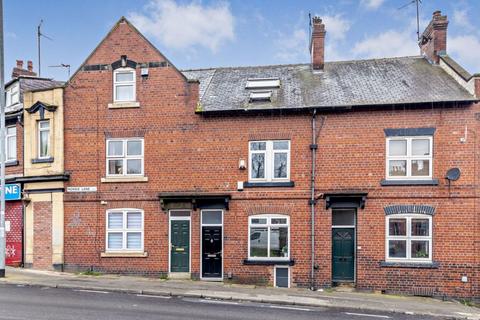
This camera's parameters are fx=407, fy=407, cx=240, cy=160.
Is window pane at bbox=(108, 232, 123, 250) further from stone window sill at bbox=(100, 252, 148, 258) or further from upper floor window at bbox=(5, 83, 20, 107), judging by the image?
upper floor window at bbox=(5, 83, 20, 107)

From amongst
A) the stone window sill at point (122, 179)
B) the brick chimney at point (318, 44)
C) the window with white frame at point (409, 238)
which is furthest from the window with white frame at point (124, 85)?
the window with white frame at point (409, 238)

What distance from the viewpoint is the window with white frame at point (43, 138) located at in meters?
17.6

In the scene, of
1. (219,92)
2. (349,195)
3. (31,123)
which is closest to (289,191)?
(349,195)

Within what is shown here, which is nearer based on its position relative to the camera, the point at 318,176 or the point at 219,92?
the point at 318,176

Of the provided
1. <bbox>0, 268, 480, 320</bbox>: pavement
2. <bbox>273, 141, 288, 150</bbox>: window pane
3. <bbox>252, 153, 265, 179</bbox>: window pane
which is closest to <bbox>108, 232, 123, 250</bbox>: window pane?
<bbox>0, 268, 480, 320</bbox>: pavement

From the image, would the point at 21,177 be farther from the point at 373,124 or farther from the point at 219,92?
the point at 373,124

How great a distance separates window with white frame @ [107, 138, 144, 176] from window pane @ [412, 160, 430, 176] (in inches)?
423

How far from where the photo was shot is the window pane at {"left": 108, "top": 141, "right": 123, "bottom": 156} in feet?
55.8

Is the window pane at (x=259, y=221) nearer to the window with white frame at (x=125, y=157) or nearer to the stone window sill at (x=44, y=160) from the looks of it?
the window with white frame at (x=125, y=157)

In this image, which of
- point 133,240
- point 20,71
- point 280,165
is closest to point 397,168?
point 280,165

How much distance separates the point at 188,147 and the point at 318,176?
5333mm

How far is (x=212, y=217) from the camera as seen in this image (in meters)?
16.3

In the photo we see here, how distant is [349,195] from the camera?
50.1 ft

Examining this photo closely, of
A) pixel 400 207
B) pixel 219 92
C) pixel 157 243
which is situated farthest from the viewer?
pixel 219 92
